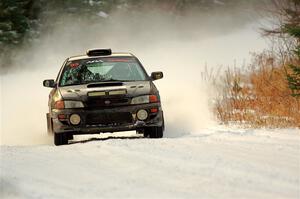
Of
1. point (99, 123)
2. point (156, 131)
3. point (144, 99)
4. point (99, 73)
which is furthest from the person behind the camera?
point (99, 73)

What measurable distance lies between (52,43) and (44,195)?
28.9 m

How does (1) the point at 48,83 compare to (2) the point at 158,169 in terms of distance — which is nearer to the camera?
(2) the point at 158,169

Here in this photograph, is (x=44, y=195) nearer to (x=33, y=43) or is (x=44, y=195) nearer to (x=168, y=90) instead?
(x=168, y=90)

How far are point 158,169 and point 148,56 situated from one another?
84.4 feet

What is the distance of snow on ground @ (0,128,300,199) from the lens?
6551mm

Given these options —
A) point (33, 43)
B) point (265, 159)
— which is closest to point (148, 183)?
point (265, 159)

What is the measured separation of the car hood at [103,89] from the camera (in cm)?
1066

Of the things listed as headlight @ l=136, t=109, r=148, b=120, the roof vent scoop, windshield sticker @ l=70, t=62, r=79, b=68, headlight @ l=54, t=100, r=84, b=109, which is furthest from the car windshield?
headlight @ l=136, t=109, r=148, b=120

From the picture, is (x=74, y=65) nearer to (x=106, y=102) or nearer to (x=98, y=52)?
(x=98, y=52)

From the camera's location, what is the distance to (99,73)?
12.0 meters

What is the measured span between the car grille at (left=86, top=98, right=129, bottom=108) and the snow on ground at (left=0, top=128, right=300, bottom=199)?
3.97 ft

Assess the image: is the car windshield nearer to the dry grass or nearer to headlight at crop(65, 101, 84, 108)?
headlight at crop(65, 101, 84, 108)

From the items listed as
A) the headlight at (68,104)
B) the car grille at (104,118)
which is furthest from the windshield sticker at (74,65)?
the car grille at (104,118)

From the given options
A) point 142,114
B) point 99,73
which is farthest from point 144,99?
point 99,73
